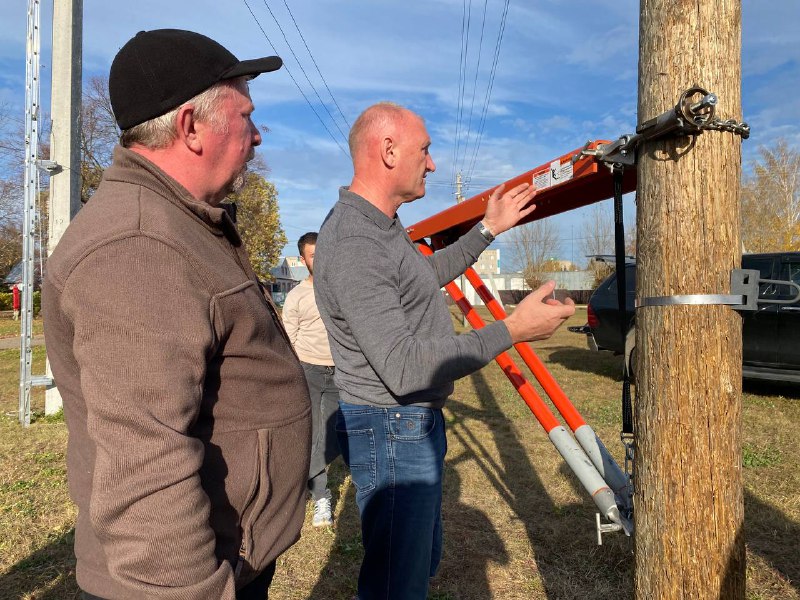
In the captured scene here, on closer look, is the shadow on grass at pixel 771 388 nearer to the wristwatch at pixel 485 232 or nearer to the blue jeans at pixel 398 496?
the wristwatch at pixel 485 232

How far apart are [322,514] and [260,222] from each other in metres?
28.2

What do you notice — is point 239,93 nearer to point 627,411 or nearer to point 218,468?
point 218,468

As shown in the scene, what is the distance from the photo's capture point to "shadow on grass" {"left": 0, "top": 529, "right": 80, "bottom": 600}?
10.9ft

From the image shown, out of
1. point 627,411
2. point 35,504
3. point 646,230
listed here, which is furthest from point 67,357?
point 35,504

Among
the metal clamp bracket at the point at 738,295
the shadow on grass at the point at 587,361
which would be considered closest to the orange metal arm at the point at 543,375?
the metal clamp bracket at the point at 738,295

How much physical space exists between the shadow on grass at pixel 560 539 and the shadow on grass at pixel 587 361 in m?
5.24

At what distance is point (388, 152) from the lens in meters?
2.17

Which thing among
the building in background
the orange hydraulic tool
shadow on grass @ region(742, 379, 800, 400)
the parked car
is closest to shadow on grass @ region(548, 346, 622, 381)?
shadow on grass @ region(742, 379, 800, 400)

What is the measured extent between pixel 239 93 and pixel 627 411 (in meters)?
1.55

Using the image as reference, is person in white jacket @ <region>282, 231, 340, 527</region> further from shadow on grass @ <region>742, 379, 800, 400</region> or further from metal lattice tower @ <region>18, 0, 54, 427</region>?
shadow on grass @ <region>742, 379, 800, 400</region>

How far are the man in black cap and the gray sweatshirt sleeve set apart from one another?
0.36m

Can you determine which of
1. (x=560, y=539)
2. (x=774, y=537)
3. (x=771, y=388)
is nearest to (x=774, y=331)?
(x=771, y=388)

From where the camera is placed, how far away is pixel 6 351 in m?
14.9

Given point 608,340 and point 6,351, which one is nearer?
point 608,340
